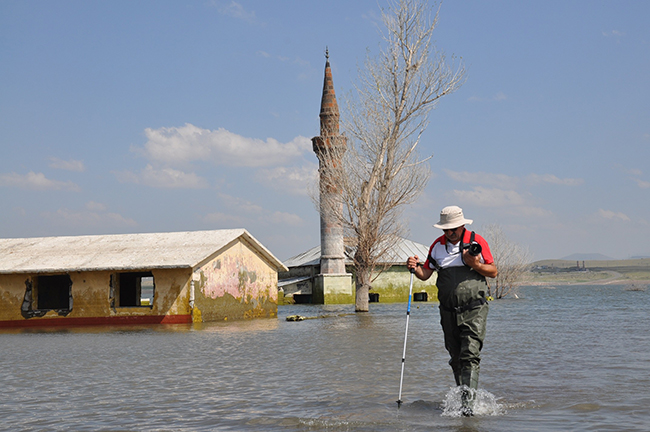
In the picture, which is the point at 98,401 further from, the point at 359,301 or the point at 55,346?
the point at 359,301

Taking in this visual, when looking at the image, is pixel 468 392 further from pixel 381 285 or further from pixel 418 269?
pixel 381 285

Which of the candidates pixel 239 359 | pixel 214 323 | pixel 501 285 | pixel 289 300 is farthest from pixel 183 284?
pixel 501 285

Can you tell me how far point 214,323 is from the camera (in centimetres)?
2177

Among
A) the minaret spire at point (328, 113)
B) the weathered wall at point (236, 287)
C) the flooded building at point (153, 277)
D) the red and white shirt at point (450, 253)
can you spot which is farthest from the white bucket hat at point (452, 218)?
the minaret spire at point (328, 113)

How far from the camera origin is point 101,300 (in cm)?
2203

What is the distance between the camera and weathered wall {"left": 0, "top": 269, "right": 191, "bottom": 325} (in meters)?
21.4

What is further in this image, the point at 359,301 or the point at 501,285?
the point at 501,285

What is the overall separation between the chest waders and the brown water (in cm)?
40

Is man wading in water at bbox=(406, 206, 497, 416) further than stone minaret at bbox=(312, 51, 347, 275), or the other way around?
stone minaret at bbox=(312, 51, 347, 275)

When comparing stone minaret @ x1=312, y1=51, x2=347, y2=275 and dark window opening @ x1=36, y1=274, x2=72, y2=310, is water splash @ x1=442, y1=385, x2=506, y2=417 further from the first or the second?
stone minaret @ x1=312, y1=51, x2=347, y2=275

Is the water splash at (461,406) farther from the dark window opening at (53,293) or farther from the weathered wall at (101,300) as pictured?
the dark window opening at (53,293)

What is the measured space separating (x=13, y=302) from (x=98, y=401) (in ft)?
54.7

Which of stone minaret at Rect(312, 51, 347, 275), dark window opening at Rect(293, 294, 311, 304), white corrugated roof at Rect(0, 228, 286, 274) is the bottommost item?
dark window opening at Rect(293, 294, 311, 304)

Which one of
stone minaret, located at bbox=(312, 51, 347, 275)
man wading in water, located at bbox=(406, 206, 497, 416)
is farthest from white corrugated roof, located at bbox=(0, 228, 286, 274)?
man wading in water, located at bbox=(406, 206, 497, 416)
